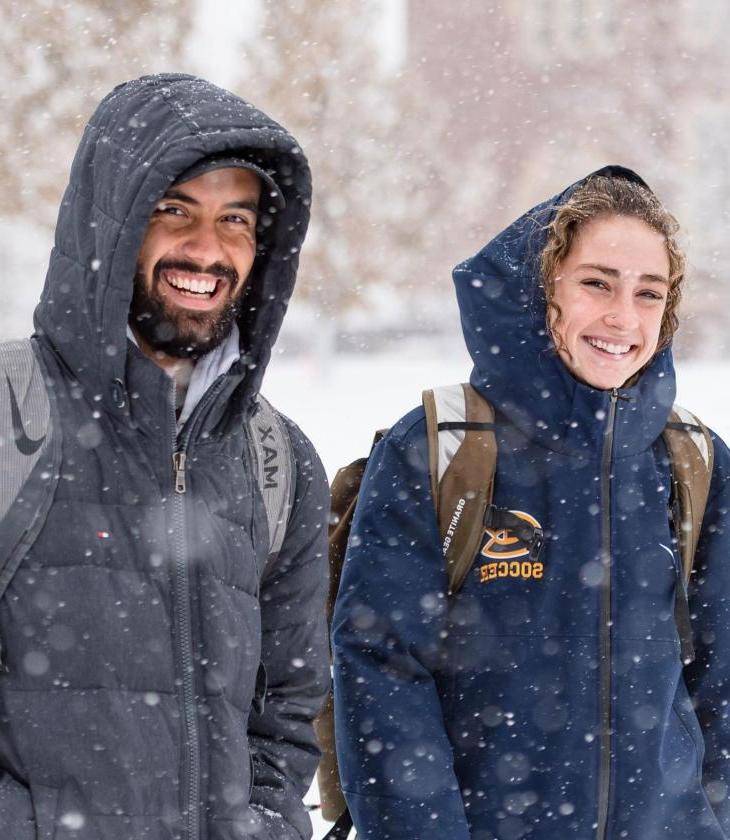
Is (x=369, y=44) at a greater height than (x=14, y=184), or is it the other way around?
(x=369, y=44)

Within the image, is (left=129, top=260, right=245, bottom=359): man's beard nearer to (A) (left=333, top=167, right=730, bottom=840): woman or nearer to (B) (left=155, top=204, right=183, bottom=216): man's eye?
(B) (left=155, top=204, right=183, bottom=216): man's eye

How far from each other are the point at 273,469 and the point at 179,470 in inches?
10.8

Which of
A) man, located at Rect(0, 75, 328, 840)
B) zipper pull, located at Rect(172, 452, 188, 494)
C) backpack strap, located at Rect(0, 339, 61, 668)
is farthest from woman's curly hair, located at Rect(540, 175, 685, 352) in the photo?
backpack strap, located at Rect(0, 339, 61, 668)

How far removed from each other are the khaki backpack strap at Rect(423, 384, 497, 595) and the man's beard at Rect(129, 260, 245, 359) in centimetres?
66

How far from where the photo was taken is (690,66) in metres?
30.4

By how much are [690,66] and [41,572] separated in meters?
31.3

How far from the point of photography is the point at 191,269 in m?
2.41

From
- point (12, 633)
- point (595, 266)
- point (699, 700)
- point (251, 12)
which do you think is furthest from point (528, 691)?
point (251, 12)

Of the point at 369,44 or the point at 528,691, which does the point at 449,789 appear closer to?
the point at 528,691

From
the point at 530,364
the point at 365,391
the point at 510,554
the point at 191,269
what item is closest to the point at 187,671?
the point at 191,269

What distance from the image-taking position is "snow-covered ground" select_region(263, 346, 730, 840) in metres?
14.3

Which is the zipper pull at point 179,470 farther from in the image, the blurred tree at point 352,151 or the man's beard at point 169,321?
the blurred tree at point 352,151

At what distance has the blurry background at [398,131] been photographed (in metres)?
22.0

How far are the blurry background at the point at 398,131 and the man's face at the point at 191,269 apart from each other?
13.8m
